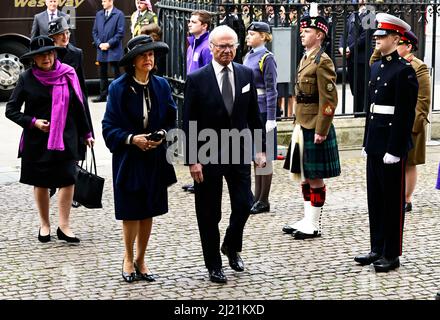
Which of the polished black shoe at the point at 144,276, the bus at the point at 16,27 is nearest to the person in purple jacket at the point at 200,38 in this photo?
the polished black shoe at the point at 144,276

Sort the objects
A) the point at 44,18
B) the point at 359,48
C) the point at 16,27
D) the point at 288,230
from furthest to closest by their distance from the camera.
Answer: the point at 16,27
the point at 44,18
the point at 359,48
the point at 288,230

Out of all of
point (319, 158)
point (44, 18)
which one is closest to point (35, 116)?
point (319, 158)

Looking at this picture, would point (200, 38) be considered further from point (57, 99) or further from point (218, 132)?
point (218, 132)

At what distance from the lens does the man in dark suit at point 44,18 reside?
15.4 meters

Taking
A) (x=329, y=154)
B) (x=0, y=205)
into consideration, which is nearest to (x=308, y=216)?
(x=329, y=154)

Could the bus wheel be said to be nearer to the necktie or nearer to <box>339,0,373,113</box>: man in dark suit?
<box>339,0,373,113</box>: man in dark suit

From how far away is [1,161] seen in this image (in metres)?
13.3

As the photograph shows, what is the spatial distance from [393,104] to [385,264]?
46.5 inches

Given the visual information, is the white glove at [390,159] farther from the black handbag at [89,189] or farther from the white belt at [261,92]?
the black handbag at [89,189]

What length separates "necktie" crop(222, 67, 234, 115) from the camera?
320 inches

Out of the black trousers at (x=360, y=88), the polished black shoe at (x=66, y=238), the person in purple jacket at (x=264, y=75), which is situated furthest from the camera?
the black trousers at (x=360, y=88)

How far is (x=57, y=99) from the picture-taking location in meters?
9.30

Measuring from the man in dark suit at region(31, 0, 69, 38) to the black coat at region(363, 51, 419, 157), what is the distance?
731cm

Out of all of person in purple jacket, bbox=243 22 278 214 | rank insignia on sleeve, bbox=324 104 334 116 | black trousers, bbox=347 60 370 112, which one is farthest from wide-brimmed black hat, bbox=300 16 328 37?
black trousers, bbox=347 60 370 112
